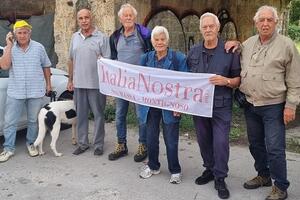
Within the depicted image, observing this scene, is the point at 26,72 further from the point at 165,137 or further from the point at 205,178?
the point at 205,178

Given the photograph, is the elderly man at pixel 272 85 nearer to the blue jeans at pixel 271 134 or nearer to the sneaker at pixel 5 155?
the blue jeans at pixel 271 134

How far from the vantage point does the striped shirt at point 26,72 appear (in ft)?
18.7

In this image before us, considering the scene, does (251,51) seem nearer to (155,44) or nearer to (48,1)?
(155,44)

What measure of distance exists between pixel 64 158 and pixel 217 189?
2.33 meters

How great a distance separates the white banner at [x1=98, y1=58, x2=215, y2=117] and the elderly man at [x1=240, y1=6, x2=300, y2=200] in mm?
455

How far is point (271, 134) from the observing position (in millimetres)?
4172

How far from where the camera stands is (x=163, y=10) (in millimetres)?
9438

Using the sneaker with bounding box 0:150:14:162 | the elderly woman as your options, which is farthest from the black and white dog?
the elderly woman

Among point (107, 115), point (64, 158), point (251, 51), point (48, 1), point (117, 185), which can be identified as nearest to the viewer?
point (251, 51)

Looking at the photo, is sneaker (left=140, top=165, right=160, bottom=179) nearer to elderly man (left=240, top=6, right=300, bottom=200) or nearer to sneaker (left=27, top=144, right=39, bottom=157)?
elderly man (left=240, top=6, right=300, bottom=200)

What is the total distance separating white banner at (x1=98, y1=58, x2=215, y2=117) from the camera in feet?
15.0

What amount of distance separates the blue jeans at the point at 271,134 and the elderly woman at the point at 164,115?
2.79ft

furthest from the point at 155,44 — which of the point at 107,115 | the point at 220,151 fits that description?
the point at 107,115

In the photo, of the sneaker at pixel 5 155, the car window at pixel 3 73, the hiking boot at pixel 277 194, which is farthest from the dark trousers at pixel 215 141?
the car window at pixel 3 73
